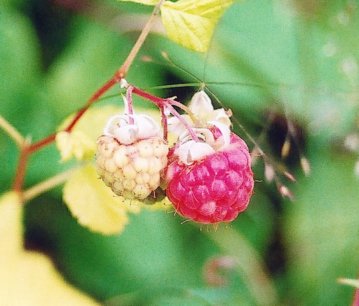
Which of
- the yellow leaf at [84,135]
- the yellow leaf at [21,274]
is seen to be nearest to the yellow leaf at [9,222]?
the yellow leaf at [21,274]

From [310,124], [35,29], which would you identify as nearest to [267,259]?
[310,124]

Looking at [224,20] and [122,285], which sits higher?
[224,20]

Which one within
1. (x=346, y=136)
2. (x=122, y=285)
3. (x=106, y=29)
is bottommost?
(x=122, y=285)

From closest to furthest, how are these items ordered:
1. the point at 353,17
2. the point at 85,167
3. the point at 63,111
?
the point at 85,167 < the point at 63,111 < the point at 353,17

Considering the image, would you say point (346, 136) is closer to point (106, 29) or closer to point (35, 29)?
point (106, 29)

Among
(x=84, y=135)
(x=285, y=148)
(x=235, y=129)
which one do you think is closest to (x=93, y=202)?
(x=84, y=135)

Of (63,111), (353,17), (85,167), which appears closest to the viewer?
(85,167)

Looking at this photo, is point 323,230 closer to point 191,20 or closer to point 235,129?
point 235,129

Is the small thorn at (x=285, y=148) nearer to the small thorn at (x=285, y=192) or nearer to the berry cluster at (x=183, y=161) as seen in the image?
the small thorn at (x=285, y=192)

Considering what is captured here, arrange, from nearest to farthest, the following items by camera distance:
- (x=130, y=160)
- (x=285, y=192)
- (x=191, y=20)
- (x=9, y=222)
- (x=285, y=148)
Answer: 1. (x=130, y=160)
2. (x=191, y=20)
3. (x=285, y=192)
4. (x=9, y=222)
5. (x=285, y=148)
